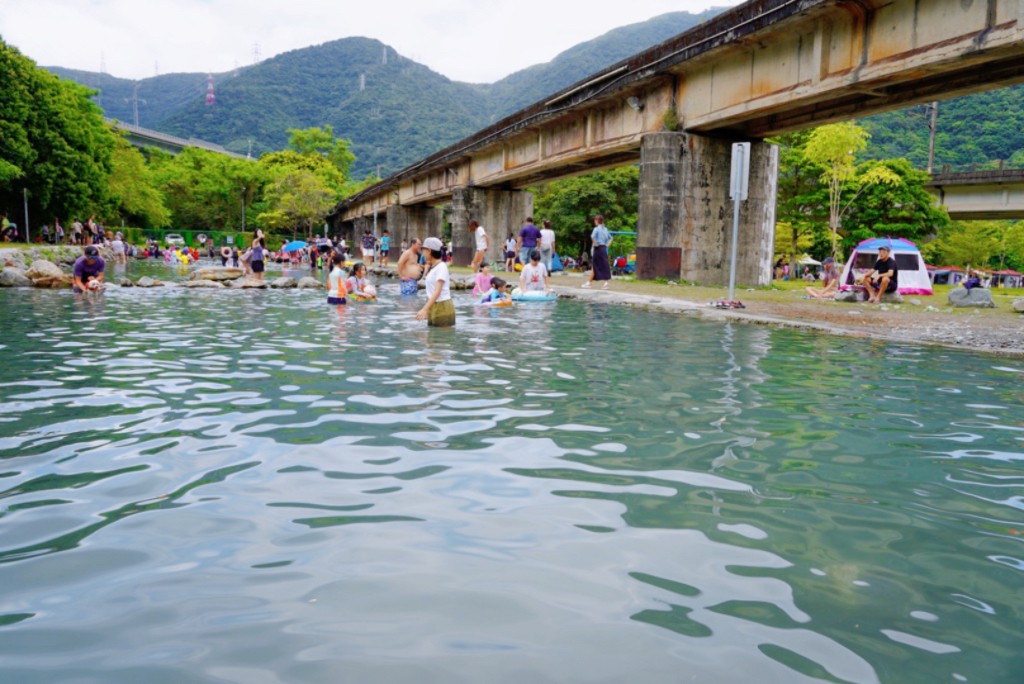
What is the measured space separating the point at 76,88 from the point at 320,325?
47.4m

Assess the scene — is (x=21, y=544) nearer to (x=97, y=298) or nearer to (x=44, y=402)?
(x=44, y=402)

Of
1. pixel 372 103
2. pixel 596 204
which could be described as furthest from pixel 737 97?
pixel 372 103

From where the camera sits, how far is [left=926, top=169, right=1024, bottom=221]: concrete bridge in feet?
123

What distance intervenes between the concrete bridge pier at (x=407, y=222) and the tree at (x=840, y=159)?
78.6 feet

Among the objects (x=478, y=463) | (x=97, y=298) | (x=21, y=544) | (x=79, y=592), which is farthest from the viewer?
(x=97, y=298)

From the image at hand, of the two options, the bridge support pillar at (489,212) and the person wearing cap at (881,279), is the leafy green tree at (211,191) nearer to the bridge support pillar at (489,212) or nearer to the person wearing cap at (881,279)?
the bridge support pillar at (489,212)

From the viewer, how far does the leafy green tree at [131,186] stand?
56.8m

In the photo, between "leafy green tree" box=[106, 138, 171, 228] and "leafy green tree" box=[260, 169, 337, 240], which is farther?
"leafy green tree" box=[260, 169, 337, 240]

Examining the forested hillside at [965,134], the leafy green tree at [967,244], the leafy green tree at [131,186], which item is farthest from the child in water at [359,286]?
the forested hillside at [965,134]

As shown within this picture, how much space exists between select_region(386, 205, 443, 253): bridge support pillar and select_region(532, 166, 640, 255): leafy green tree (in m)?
8.75

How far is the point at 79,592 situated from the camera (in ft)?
8.58

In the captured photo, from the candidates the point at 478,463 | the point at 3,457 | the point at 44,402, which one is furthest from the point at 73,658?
the point at 44,402

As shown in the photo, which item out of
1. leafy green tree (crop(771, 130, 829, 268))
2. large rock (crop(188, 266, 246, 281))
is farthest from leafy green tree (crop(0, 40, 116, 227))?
leafy green tree (crop(771, 130, 829, 268))

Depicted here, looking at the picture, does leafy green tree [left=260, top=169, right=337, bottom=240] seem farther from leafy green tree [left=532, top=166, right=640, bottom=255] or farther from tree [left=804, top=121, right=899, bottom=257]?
tree [left=804, top=121, right=899, bottom=257]
